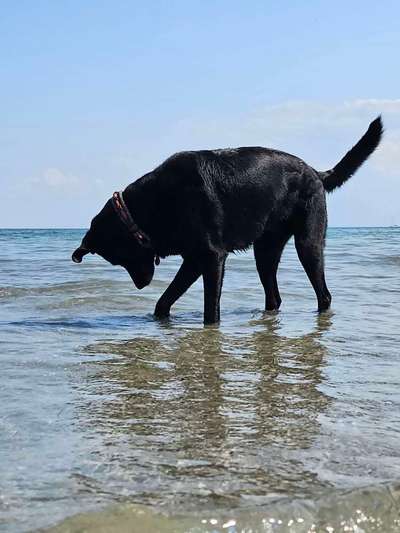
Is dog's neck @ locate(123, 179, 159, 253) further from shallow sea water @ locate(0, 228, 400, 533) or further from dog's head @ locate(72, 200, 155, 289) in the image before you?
shallow sea water @ locate(0, 228, 400, 533)

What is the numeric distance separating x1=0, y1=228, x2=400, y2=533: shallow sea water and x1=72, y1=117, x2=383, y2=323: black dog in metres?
0.50

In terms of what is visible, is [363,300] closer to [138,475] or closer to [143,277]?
[143,277]

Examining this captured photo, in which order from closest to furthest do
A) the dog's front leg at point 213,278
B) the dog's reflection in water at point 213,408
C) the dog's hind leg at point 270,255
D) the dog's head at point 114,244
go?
1. the dog's reflection in water at point 213,408
2. the dog's front leg at point 213,278
3. the dog's head at point 114,244
4. the dog's hind leg at point 270,255

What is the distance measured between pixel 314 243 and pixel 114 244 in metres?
1.74

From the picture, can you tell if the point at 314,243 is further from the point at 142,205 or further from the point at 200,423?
the point at 200,423

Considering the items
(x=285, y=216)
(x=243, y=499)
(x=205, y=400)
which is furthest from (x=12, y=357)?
(x=285, y=216)

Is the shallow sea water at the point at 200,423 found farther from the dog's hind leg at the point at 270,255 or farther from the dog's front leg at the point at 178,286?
the dog's hind leg at the point at 270,255

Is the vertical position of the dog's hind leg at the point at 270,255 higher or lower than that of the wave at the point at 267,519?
lower

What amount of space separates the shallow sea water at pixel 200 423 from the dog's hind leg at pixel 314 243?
0.75m

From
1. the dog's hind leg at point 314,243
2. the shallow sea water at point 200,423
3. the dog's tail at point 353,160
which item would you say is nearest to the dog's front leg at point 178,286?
the shallow sea water at point 200,423

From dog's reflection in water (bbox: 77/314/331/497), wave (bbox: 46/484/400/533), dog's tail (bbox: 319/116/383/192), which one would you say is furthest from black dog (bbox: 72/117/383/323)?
wave (bbox: 46/484/400/533)

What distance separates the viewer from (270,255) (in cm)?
707

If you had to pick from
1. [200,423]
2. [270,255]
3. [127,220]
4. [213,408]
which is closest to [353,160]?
[270,255]

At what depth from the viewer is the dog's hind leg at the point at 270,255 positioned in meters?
6.96
